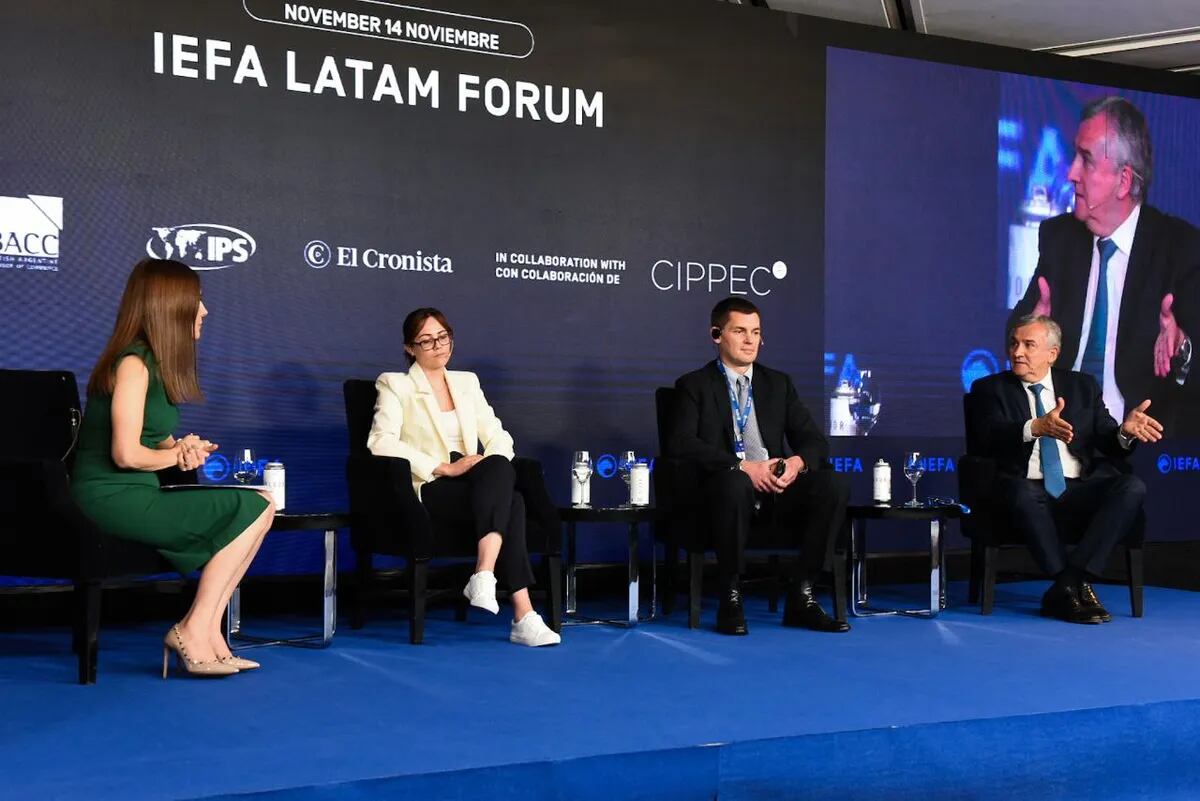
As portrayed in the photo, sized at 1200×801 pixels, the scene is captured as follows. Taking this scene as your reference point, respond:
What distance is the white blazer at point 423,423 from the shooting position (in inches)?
182

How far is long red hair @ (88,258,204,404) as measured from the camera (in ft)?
11.8

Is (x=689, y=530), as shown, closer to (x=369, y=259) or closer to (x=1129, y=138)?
(x=369, y=259)

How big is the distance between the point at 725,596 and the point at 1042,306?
2.86 m

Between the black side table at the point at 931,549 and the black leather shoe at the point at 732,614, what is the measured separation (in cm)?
69

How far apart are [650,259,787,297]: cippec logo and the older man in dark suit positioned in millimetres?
1141

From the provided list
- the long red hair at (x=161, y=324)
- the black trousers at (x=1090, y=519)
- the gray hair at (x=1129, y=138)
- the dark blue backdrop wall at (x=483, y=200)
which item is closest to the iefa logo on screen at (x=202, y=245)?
the dark blue backdrop wall at (x=483, y=200)

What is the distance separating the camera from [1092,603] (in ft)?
16.6

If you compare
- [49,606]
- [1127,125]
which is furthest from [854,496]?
[49,606]

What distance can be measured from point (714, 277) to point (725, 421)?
1106mm

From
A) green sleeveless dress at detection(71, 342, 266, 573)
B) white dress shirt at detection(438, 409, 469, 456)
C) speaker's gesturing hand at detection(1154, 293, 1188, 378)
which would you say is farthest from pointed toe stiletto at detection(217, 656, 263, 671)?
speaker's gesturing hand at detection(1154, 293, 1188, 378)

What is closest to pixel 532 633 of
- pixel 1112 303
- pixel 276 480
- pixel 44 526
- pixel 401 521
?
Answer: pixel 401 521

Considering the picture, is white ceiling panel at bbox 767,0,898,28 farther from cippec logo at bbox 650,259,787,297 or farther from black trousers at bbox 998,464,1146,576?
black trousers at bbox 998,464,1146,576

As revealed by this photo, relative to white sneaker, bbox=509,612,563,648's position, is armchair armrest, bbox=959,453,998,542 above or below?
above

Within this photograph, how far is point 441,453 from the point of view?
477cm
